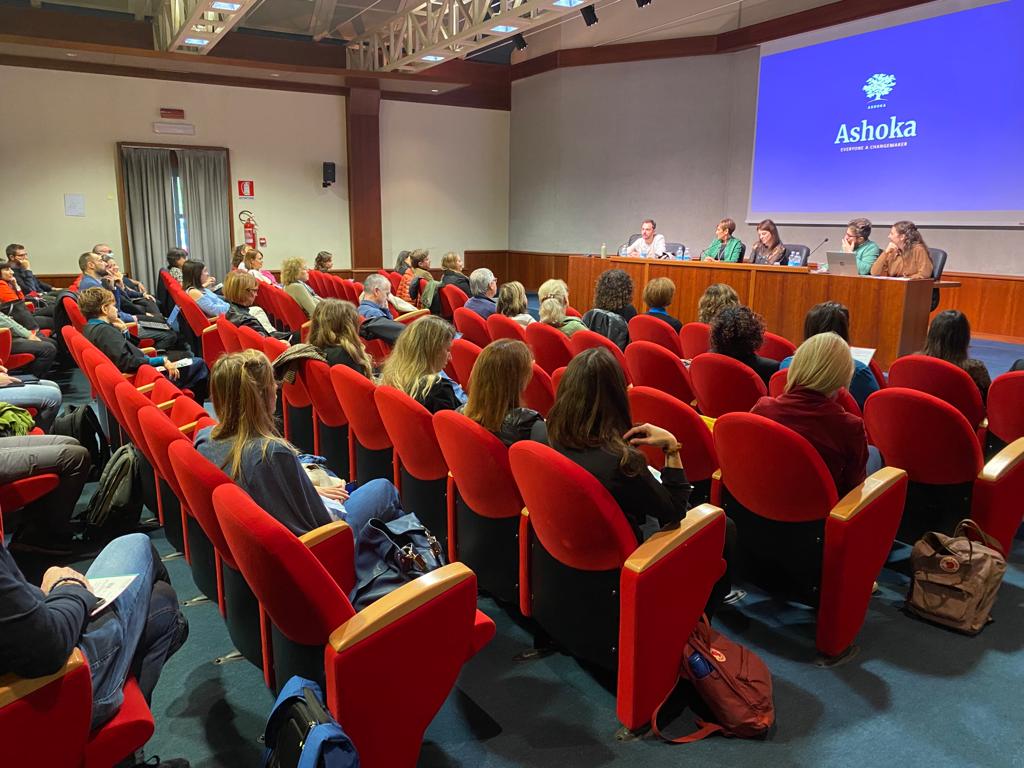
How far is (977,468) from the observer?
278 cm

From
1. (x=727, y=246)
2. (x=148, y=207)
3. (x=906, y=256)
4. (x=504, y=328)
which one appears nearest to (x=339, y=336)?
(x=504, y=328)

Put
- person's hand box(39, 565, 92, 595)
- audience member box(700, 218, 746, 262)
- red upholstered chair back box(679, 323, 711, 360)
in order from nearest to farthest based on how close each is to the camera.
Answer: person's hand box(39, 565, 92, 595), red upholstered chair back box(679, 323, 711, 360), audience member box(700, 218, 746, 262)

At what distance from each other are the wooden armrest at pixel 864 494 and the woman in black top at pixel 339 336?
2303mm

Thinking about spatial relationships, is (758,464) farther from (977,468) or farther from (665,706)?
(977,468)

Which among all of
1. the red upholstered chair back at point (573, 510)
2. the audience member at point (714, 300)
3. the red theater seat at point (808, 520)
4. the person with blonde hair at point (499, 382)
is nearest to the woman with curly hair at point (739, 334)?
the audience member at point (714, 300)

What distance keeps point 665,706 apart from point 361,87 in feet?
37.7

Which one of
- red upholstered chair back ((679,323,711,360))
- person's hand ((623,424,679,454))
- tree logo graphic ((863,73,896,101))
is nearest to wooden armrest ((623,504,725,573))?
person's hand ((623,424,679,454))

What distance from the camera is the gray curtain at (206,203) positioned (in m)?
10.9

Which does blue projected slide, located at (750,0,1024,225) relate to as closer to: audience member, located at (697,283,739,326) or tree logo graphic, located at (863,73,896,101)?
tree logo graphic, located at (863,73,896,101)

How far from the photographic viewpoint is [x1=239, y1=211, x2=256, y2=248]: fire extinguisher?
11.4m

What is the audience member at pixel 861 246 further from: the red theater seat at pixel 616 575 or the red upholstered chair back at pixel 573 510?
the red upholstered chair back at pixel 573 510

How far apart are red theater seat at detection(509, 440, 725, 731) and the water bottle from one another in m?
0.04

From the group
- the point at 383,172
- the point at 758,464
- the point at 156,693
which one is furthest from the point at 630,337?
the point at 383,172

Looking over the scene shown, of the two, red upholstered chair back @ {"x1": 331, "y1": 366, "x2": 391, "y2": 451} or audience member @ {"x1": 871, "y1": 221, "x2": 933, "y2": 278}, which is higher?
audience member @ {"x1": 871, "y1": 221, "x2": 933, "y2": 278}
